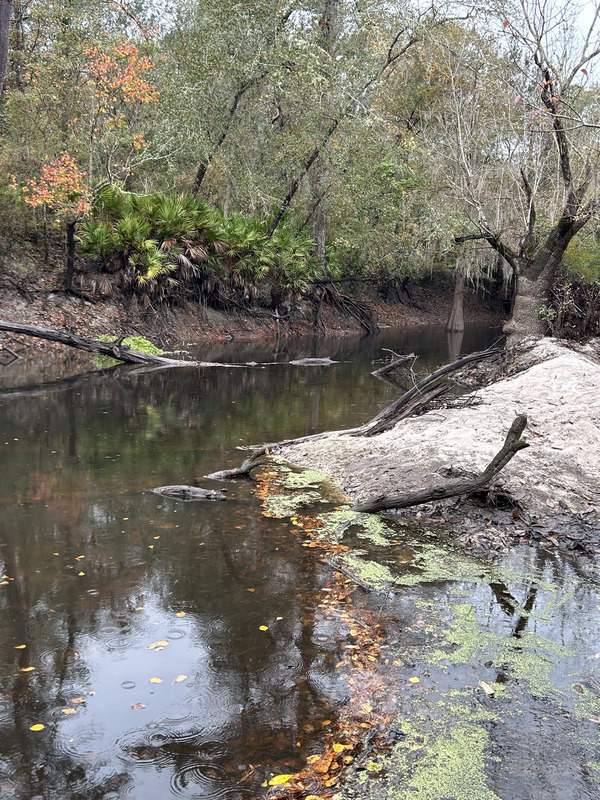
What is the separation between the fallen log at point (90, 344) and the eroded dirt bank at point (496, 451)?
8062 mm

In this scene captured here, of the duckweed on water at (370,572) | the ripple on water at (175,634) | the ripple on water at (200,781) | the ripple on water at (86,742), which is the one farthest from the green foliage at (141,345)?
the ripple on water at (200,781)

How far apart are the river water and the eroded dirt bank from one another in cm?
51

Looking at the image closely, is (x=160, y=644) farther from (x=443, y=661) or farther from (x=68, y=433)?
(x=68, y=433)

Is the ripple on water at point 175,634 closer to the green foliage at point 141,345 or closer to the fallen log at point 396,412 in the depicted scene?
the fallen log at point 396,412

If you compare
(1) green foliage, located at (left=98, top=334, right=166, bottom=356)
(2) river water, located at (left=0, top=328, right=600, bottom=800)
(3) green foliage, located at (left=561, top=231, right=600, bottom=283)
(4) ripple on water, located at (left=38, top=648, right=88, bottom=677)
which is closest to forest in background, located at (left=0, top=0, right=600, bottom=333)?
(1) green foliage, located at (left=98, top=334, right=166, bottom=356)

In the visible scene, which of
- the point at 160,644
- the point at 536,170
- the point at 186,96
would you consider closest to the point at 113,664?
the point at 160,644

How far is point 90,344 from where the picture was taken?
16.0 m

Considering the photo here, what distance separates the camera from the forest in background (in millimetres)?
17656

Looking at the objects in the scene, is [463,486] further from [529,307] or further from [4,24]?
[529,307]

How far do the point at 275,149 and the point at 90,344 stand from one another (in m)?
14.1

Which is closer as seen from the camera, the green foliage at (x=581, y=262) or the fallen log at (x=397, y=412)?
the fallen log at (x=397, y=412)

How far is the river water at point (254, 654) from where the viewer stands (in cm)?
343

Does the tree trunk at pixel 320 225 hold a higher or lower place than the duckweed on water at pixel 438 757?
higher

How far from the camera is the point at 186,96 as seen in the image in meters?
22.2
